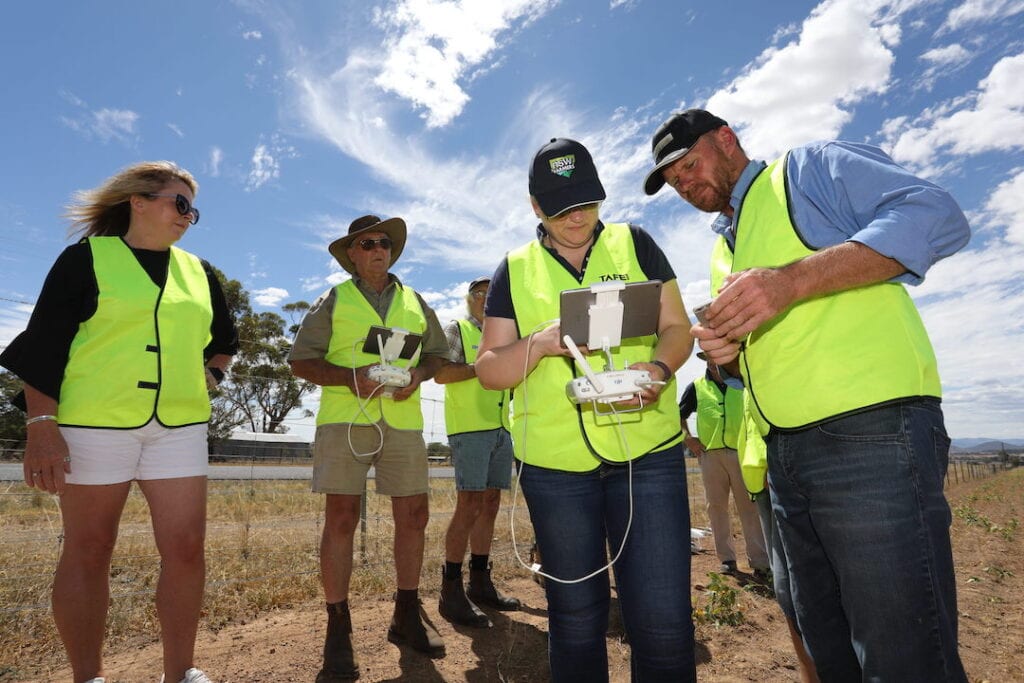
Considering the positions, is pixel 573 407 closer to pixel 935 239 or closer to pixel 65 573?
→ pixel 935 239

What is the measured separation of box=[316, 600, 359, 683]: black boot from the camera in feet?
10.7

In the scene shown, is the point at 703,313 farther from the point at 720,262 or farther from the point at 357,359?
the point at 357,359

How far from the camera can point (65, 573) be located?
2.49 meters

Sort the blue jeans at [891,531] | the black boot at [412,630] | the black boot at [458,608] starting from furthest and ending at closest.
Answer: the black boot at [458,608] → the black boot at [412,630] → the blue jeans at [891,531]

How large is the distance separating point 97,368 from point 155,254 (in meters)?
0.60

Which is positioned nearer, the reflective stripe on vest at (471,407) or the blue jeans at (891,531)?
the blue jeans at (891,531)

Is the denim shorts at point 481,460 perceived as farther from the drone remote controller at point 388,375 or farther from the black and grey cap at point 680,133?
the black and grey cap at point 680,133

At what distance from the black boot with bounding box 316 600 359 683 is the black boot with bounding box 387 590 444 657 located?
356 millimetres

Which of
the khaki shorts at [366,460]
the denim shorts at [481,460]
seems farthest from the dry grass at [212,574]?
the khaki shorts at [366,460]

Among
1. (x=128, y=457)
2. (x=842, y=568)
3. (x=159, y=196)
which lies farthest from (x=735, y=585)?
(x=159, y=196)

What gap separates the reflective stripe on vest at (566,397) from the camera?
6.95 ft

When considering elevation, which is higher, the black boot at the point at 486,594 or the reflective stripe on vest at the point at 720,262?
the reflective stripe on vest at the point at 720,262

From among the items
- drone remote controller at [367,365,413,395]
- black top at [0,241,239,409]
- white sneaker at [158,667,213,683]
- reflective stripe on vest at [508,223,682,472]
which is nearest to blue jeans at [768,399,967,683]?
reflective stripe on vest at [508,223,682,472]

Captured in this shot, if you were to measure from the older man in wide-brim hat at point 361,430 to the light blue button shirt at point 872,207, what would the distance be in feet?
7.83
